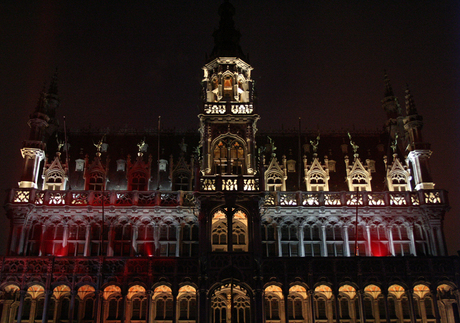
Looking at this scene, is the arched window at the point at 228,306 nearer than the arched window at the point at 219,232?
Yes

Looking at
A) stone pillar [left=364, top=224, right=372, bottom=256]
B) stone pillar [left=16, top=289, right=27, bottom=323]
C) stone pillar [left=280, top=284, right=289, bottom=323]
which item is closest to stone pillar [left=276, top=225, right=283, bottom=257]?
stone pillar [left=280, top=284, right=289, bottom=323]

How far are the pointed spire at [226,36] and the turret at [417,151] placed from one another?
15.4 meters

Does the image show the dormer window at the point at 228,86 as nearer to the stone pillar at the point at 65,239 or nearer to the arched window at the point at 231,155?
the arched window at the point at 231,155

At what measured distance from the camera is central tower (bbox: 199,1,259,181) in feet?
120

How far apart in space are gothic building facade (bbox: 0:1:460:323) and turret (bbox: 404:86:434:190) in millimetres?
113

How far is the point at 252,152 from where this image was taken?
3675 cm

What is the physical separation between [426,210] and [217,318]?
18156 mm

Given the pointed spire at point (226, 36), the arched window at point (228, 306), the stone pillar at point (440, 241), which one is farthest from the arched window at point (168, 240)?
the stone pillar at point (440, 241)

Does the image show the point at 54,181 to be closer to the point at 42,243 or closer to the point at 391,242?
the point at 42,243

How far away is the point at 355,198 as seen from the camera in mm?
38406

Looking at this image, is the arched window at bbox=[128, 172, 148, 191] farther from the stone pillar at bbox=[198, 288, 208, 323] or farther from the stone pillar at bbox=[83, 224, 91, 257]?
the stone pillar at bbox=[198, 288, 208, 323]

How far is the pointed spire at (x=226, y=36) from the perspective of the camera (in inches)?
1628

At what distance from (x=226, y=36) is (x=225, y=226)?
56.9 feet

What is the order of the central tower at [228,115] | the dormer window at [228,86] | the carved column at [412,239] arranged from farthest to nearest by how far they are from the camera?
the dormer window at [228,86], the carved column at [412,239], the central tower at [228,115]
